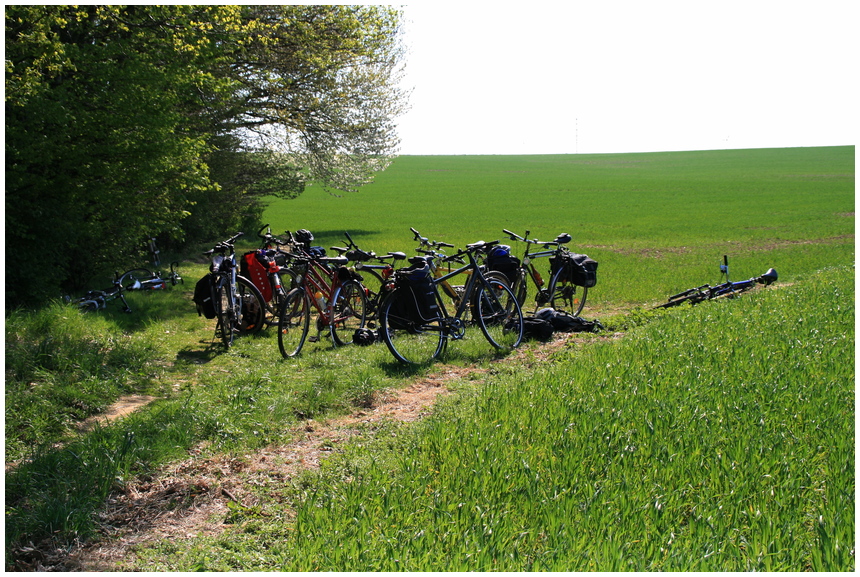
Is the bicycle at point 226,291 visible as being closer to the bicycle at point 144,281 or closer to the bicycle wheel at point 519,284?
the bicycle at point 144,281

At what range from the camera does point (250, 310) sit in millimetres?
9195

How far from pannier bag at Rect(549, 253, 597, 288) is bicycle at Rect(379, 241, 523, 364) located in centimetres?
232

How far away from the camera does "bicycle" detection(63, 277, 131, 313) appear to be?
32.3ft

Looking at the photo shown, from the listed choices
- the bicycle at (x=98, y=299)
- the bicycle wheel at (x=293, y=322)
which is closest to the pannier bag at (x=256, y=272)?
the bicycle wheel at (x=293, y=322)

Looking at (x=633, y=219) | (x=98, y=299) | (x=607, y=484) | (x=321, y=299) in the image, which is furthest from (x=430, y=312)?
(x=633, y=219)

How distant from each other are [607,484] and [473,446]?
1008 millimetres

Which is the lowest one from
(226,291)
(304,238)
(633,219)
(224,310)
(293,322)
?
(633,219)

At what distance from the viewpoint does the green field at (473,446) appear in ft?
11.5

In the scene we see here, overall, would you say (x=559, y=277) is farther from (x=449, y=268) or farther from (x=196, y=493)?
(x=196, y=493)

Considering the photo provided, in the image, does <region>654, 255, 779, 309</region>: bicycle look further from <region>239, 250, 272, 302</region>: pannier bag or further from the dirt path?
the dirt path

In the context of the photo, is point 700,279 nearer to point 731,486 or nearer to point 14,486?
point 731,486

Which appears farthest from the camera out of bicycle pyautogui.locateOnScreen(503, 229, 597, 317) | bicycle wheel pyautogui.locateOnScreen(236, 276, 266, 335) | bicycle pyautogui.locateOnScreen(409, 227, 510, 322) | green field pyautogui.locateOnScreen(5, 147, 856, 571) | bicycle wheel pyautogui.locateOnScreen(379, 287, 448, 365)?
bicycle pyautogui.locateOnScreen(503, 229, 597, 317)

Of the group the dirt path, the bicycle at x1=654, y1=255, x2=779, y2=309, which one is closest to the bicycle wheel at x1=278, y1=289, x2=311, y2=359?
the dirt path

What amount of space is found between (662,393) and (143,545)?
166 inches
